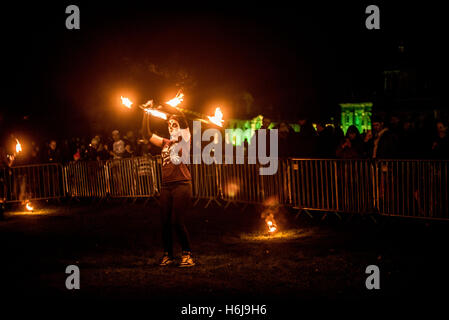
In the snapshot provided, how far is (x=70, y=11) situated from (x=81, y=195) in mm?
8385

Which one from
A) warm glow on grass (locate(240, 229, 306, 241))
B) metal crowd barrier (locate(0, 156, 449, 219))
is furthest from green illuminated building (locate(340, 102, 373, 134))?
warm glow on grass (locate(240, 229, 306, 241))

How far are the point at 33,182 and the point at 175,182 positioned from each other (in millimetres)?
10943

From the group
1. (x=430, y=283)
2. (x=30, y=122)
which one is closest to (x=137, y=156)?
(x=430, y=283)

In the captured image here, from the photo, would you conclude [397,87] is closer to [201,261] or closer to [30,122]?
[30,122]

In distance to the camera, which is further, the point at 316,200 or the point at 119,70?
the point at 119,70

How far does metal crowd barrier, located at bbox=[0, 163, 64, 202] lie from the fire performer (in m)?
10.1

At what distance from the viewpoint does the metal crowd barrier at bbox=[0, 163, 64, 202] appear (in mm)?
16922

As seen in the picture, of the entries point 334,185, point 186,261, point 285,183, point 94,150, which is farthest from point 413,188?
point 94,150

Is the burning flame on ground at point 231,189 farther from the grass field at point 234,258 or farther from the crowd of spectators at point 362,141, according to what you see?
the crowd of spectators at point 362,141

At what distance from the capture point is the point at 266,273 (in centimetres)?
734

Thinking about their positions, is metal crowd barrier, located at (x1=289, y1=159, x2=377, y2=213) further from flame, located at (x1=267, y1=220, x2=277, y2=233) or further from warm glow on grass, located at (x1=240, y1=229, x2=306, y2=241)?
flame, located at (x1=267, y1=220, x2=277, y2=233)

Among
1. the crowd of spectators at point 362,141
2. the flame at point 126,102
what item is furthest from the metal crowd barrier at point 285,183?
the flame at point 126,102

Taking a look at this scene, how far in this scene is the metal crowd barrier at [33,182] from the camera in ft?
55.5

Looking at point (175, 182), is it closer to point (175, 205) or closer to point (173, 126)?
point (175, 205)
